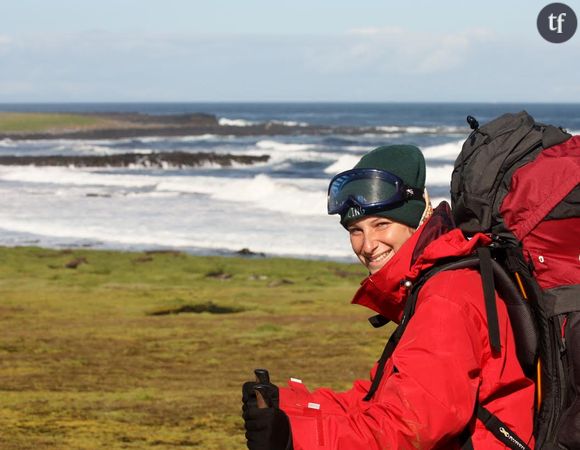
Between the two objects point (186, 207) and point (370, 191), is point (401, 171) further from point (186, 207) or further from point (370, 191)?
point (186, 207)

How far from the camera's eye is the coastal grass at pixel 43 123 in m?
90.3

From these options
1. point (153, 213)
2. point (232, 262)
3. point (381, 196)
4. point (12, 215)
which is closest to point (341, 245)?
point (232, 262)

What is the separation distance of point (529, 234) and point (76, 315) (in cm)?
1054

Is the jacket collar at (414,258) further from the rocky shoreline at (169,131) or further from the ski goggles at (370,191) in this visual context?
the rocky shoreline at (169,131)

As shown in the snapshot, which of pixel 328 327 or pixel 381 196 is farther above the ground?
pixel 381 196

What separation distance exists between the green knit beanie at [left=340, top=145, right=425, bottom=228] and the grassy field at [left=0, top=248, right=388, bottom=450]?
13.4ft

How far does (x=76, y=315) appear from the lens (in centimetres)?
1262

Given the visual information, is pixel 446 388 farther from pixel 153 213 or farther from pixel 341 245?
pixel 153 213

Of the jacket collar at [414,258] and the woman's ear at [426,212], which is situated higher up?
the woman's ear at [426,212]

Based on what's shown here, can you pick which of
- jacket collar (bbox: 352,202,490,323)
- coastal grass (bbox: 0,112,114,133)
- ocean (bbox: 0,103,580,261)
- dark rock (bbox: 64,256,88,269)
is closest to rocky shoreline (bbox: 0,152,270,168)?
ocean (bbox: 0,103,580,261)

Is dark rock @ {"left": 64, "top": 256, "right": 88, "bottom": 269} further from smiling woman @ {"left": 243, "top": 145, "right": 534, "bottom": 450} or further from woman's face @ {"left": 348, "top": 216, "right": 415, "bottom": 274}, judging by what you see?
smiling woman @ {"left": 243, "top": 145, "right": 534, "bottom": 450}

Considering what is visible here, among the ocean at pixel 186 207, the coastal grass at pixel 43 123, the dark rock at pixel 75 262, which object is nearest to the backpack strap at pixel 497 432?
the dark rock at pixel 75 262

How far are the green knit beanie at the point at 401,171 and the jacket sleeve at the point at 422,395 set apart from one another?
51cm

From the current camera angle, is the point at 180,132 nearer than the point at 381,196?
No
